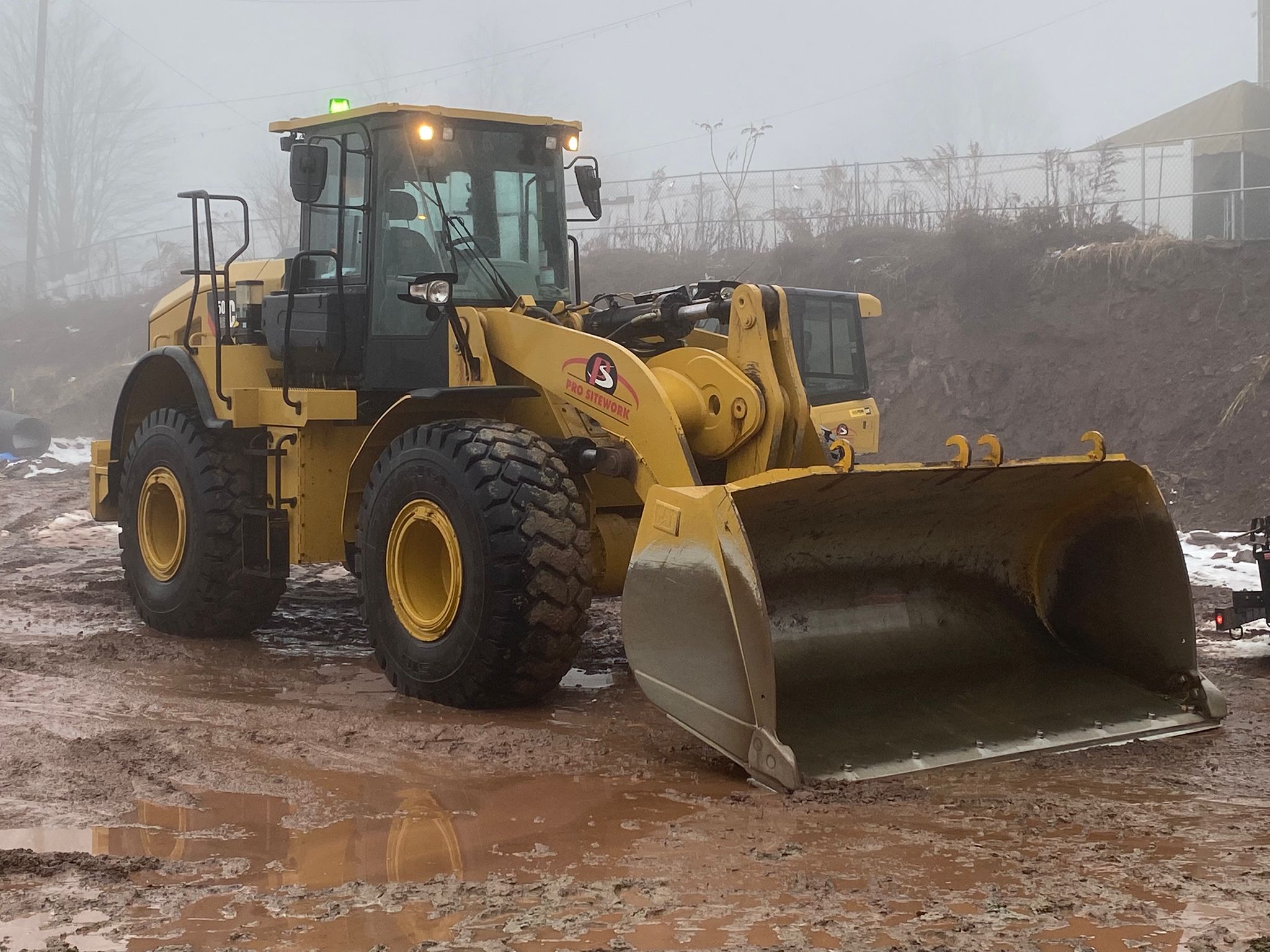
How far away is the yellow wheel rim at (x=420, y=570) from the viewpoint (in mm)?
6133

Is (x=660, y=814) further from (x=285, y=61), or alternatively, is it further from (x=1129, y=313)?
(x=285, y=61)

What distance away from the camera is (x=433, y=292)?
Result: 669cm

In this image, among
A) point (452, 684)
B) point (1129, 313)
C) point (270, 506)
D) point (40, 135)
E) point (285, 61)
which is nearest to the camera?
point (452, 684)

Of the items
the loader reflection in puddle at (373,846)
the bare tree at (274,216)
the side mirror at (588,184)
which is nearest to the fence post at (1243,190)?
the side mirror at (588,184)

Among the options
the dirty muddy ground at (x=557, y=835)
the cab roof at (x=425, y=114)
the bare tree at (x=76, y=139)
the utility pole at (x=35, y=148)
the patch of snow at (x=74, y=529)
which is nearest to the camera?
the dirty muddy ground at (x=557, y=835)

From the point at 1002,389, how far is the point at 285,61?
79.0 m

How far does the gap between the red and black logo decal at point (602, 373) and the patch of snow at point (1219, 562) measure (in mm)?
4216

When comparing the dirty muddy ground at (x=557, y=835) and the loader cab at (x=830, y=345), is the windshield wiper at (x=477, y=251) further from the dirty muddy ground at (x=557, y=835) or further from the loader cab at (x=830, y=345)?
the loader cab at (x=830, y=345)

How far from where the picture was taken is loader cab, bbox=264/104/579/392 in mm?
7023

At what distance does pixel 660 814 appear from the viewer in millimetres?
4496

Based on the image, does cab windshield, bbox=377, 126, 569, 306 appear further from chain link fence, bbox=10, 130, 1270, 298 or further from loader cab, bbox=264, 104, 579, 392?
chain link fence, bbox=10, 130, 1270, 298

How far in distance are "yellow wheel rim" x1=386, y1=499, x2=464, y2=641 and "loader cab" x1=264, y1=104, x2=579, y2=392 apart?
0.96 m

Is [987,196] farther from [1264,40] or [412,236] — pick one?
[412,236]

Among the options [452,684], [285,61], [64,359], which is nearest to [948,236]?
[452,684]
